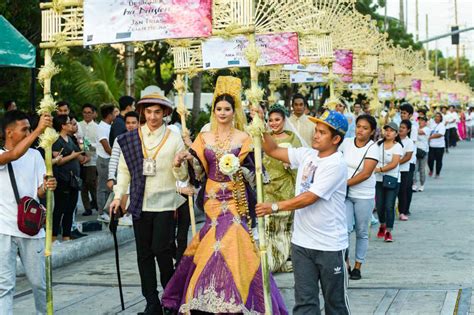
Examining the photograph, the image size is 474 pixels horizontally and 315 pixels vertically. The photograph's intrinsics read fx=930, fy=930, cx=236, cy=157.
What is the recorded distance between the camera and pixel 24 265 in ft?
23.7

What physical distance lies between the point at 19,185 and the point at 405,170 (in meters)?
8.99

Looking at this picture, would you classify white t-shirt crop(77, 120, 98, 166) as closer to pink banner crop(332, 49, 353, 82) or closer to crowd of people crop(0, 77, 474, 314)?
pink banner crop(332, 49, 353, 82)

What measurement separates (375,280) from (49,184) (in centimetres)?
424

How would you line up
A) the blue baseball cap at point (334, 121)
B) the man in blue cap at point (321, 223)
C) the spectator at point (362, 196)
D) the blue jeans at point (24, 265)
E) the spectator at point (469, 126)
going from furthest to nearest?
1. the spectator at point (469, 126)
2. the spectator at point (362, 196)
3. the blue jeans at point (24, 265)
4. the blue baseball cap at point (334, 121)
5. the man in blue cap at point (321, 223)

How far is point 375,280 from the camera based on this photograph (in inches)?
396

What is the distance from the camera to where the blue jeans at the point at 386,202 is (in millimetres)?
12708

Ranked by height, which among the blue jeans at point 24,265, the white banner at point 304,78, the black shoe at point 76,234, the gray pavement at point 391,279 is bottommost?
the gray pavement at point 391,279

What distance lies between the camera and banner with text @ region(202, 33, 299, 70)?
37.3 feet

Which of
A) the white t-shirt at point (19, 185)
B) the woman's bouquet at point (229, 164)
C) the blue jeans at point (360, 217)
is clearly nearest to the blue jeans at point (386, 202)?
the blue jeans at point (360, 217)

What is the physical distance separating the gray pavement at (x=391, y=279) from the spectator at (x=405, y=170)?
18.5 inches

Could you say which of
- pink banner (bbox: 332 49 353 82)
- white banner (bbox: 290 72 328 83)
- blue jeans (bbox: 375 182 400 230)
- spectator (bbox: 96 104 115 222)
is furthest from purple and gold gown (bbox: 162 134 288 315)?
white banner (bbox: 290 72 328 83)

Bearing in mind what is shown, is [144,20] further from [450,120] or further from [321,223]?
[450,120]

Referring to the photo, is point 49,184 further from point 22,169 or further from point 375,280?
point 375,280

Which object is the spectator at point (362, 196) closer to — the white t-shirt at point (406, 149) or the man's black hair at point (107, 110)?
the white t-shirt at point (406, 149)
